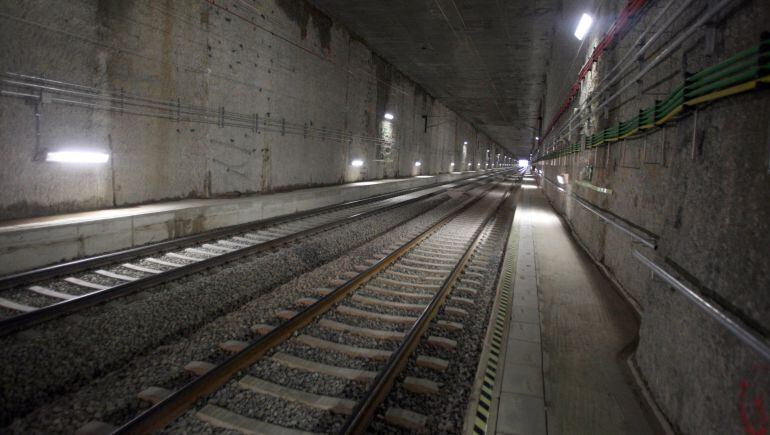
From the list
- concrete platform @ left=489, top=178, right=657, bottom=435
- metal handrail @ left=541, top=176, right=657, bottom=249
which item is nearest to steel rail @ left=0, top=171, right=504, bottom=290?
concrete platform @ left=489, top=178, right=657, bottom=435

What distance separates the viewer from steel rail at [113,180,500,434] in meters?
2.79

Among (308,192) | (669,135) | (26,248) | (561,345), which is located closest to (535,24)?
(308,192)

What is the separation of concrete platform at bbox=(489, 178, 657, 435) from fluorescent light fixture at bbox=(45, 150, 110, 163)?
7.39 metres

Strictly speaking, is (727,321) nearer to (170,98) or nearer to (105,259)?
(105,259)

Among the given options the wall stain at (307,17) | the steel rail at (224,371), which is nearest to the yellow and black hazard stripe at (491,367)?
the steel rail at (224,371)

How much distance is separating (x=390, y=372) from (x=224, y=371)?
137 centimetres

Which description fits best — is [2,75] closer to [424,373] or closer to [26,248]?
[26,248]

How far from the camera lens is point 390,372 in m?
3.45

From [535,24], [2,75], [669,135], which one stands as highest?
[535,24]

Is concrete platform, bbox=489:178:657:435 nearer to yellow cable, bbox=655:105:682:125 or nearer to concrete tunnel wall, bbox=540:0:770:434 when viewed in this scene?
concrete tunnel wall, bbox=540:0:770:434

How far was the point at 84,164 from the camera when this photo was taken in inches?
291

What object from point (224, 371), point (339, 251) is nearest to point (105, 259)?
point (339, 251)

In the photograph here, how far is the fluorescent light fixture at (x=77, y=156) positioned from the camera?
6809 millimetres

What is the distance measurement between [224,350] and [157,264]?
3.28m
